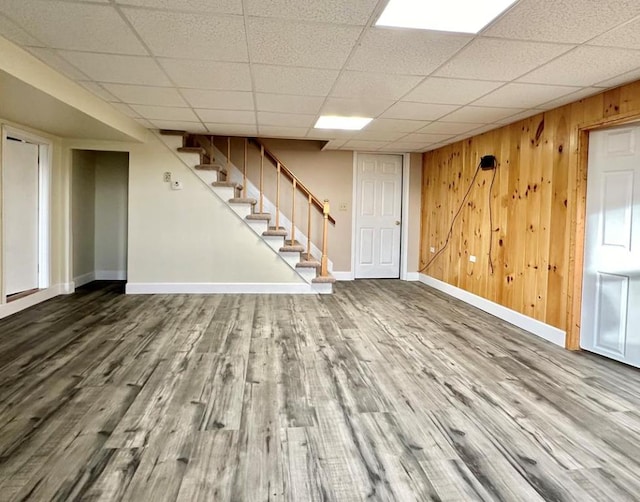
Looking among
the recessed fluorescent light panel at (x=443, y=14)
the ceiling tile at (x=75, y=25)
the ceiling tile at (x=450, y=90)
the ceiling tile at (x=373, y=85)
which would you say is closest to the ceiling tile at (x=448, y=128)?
the ceiling tile at (x=450, y=90)

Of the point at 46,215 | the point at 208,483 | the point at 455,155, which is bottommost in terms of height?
the point at 208,483

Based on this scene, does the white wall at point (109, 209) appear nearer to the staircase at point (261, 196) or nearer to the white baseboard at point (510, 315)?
the staircase at point (261, 196)

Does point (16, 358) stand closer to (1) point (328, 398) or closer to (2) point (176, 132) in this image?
(1) point (328, 398)

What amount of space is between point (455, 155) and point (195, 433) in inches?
→ 195

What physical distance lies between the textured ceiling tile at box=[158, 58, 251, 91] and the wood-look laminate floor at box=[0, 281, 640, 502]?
213cm

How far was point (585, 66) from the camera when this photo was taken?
2641 millimetres

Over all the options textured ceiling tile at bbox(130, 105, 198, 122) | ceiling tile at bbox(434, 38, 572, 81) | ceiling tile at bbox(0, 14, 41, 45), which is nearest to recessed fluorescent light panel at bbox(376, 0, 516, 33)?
ceiling tile at bbox(434, 38, 572, 81)

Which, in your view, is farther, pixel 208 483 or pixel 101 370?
pixel 101 370

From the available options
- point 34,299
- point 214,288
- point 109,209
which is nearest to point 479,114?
point 214,288

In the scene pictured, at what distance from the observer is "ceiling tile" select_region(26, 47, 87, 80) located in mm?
2628

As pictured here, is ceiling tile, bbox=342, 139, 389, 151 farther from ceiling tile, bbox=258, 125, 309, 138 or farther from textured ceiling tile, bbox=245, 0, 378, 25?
textured ceiling tile, bbox=245, 0, 378, 25

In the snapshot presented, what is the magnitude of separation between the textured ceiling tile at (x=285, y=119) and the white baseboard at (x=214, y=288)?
7.24 ft

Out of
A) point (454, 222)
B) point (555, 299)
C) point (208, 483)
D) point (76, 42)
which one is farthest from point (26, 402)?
point (454, 222)

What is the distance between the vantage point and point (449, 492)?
166cm
